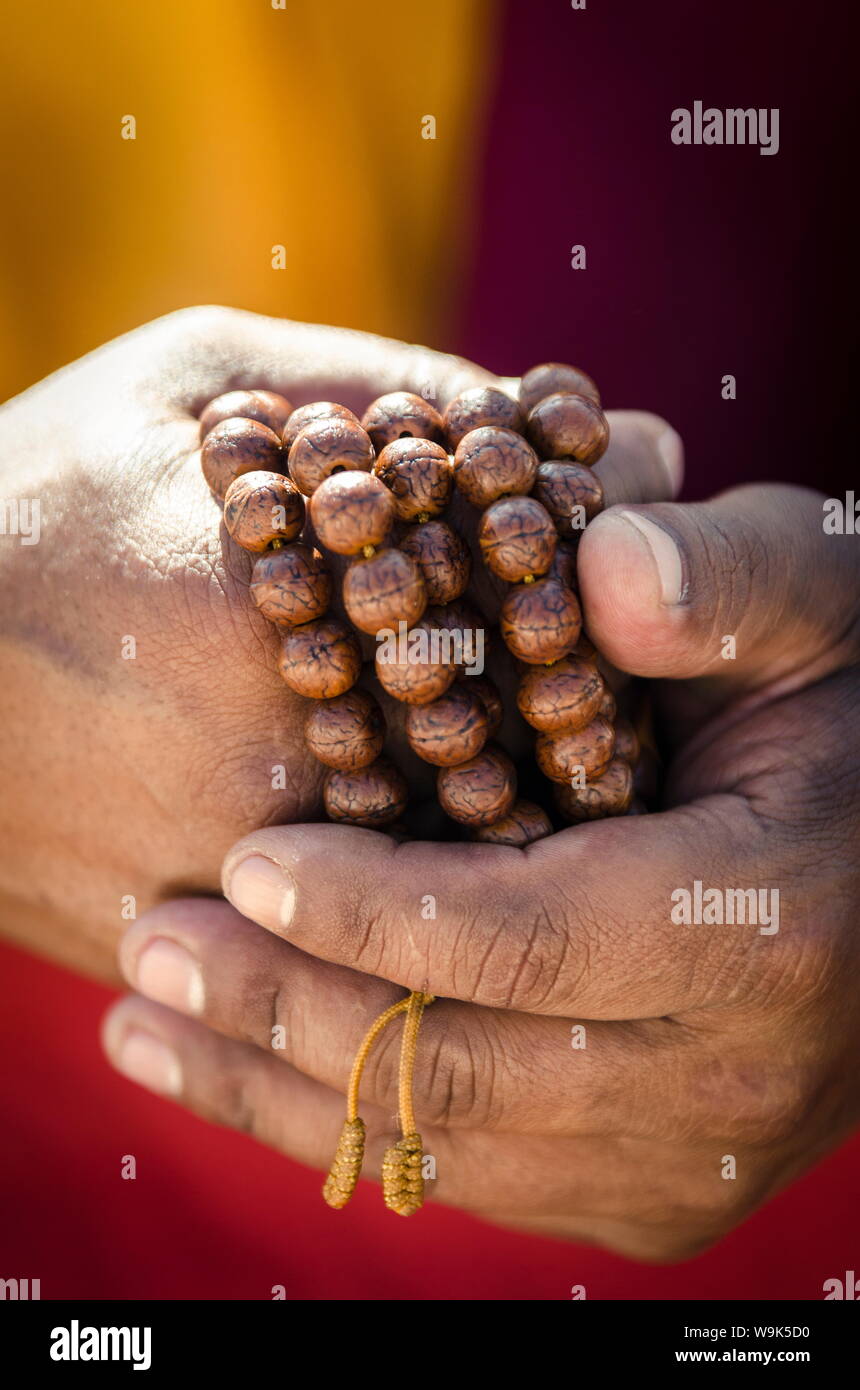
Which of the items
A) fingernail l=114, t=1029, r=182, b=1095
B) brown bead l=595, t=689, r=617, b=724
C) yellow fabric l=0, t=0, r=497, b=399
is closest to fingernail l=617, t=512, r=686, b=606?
brown bead l=595, t=689, r=617, b=724

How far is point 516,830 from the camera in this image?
3.17ft

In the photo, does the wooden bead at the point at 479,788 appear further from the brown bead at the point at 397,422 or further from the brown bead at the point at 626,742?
the brown bead at the point at 397,422

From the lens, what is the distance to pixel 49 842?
44.9 inches

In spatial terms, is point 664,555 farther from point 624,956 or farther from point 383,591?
point 624,956

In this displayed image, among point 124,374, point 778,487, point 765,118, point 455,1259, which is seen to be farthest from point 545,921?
point 765,118

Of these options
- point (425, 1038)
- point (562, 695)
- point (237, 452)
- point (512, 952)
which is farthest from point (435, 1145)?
point (237, 452)

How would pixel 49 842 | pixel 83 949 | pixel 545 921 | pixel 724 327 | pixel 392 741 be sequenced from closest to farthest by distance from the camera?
1. pixel 545 921
2. pixel 392 741
3. pixel 49 842
4. pixel 83 949
5. pixel 724 327

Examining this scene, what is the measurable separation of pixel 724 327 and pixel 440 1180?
129 cm

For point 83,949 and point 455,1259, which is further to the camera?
point 455,1259

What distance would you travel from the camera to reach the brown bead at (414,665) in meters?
0.86

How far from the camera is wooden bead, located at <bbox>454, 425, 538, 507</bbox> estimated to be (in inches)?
35.1

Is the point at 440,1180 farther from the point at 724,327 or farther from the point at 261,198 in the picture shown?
the point at 261,198

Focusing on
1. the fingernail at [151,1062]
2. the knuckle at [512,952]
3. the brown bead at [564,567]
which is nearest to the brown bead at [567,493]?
the brown bead at [564,567]

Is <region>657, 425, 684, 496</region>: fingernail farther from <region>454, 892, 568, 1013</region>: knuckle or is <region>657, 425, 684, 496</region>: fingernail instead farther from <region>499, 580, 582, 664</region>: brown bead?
<region>454, 892, 568, 1013</region>: knuckle
